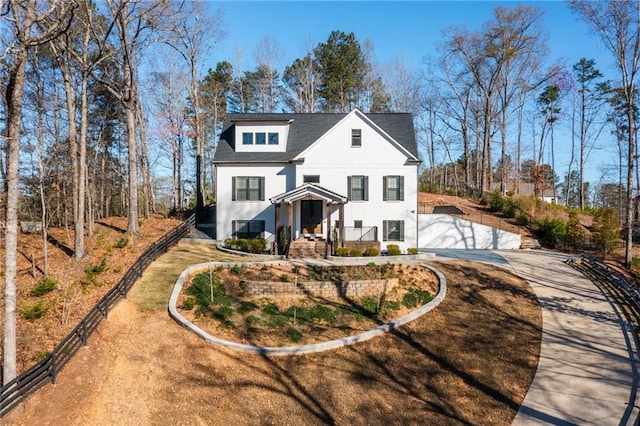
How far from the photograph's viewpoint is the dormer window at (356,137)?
73.3 ft

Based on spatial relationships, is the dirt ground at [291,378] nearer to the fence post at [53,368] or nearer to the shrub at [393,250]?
the fence post at [53,368]

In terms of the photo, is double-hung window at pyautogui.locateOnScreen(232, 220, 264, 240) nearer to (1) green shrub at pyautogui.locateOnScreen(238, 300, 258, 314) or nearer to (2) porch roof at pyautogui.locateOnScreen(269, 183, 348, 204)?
(2) porch roof at pyautogui.locateOnScreen(269, 183, 348, 204)

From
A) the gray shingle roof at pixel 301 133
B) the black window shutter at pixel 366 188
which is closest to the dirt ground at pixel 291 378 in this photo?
the black window shutter at pixel 366 188

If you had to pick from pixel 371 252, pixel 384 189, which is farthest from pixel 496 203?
pixel 371 252

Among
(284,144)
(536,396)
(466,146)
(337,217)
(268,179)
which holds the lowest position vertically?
(536,396)

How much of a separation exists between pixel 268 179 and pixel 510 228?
18.5 m

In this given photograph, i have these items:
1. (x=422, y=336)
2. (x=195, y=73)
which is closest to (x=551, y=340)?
(x=422, y=336)

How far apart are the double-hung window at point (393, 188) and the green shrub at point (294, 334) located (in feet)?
37.9

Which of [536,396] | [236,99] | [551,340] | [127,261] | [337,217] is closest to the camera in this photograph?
[536,396]

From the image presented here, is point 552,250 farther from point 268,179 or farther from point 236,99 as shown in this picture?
point 236,99

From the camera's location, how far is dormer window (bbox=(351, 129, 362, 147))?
879 inches

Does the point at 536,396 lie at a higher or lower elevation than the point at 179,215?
lower

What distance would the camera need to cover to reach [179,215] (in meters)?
28.8

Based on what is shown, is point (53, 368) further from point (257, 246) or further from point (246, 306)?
point (257, 246)
